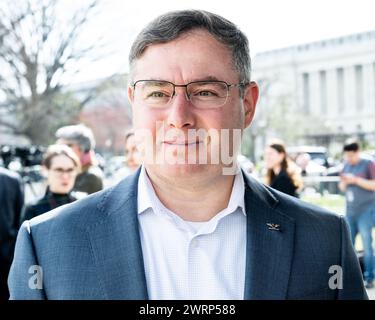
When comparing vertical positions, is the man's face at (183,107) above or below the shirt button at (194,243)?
above

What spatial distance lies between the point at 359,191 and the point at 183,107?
1.93m

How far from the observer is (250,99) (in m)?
0.99

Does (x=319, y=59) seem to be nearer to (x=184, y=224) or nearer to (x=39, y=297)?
(x=184, y=224)

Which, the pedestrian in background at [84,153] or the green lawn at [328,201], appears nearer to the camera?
the green lawn at [328,201]

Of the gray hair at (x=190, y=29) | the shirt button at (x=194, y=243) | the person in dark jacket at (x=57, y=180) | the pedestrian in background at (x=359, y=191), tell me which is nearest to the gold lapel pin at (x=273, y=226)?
the shirt button at (x=194, y=243)

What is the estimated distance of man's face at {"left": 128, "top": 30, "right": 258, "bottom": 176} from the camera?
83 cm

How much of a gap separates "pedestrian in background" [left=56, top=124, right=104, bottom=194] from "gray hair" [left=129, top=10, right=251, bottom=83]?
1.15 metres

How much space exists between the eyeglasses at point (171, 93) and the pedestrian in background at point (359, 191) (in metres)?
1.40

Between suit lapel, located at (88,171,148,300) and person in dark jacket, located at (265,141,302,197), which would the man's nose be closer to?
suit lapel, located at (88,171,148,300)

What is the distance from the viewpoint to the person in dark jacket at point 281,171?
174 cm

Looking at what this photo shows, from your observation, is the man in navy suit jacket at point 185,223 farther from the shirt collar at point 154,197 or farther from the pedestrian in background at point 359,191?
the pedestrian in background at point 359,191

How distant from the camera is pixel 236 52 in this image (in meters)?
0.91

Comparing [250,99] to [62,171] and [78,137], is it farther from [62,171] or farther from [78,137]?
[78,137]

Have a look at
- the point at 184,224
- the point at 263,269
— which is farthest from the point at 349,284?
the point at 184,224
